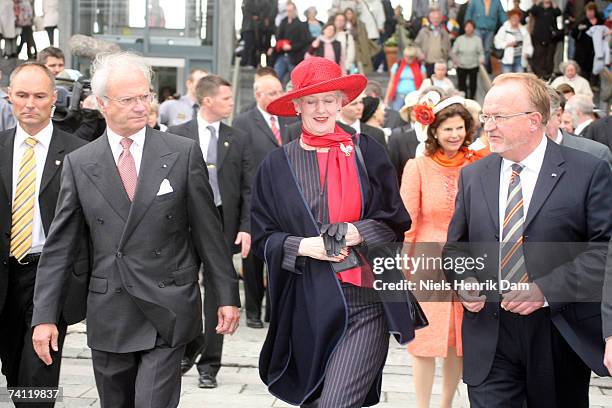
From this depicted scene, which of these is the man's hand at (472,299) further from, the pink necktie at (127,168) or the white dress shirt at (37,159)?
the white dress shirt at (37,159)

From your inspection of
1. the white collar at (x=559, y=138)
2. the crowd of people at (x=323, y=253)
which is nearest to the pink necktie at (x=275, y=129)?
the white collar at (x=559, y=138)

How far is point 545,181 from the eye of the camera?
459cm

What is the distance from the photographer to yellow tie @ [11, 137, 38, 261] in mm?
5742

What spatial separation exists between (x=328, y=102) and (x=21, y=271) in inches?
79.1

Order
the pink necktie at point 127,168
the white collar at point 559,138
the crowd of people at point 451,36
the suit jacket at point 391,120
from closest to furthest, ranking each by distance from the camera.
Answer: the pink necktie at point 127,168 < the white collar at point 559,138 < the suit jacket at point 391,120 < the crowd of people at point 451,36

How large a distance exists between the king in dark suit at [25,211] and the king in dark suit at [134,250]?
2.86 ft

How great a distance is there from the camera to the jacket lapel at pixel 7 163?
5.79 m

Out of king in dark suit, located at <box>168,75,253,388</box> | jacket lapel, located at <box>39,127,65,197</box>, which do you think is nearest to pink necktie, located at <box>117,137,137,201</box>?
jacket lapel, located at <box>39,127,65,197</box>

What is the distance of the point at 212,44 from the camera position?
71.9 ft

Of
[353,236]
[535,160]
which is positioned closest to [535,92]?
[535,160]

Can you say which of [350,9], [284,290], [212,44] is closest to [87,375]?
[284,290]

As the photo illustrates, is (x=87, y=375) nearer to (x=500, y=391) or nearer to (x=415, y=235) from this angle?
(x=415, y=235)

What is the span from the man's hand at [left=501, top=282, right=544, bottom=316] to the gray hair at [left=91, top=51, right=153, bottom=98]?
1942 millimetres

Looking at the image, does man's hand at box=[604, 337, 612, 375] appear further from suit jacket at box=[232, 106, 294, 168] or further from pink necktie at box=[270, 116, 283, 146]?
pink necktie at box=[270, 116, 283, 146]
